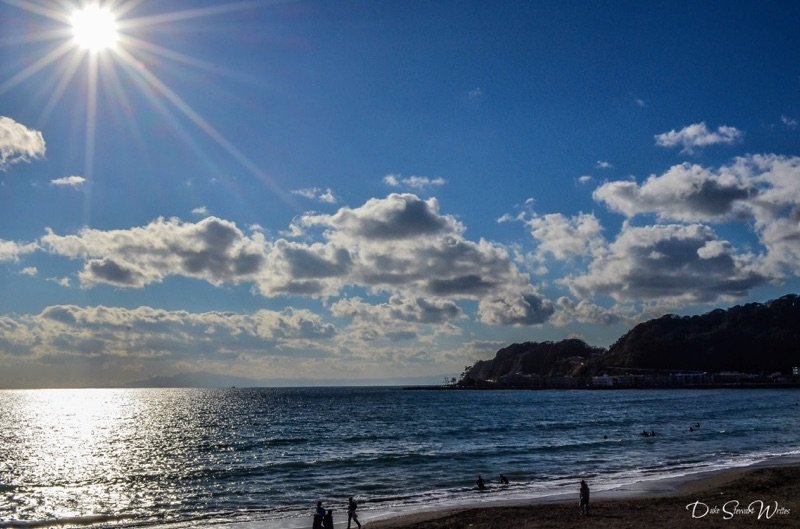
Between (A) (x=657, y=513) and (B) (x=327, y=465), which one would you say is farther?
(B) (x=327, y=465)

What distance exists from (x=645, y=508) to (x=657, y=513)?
1.52 metres

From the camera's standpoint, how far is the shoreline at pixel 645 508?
28.6 m

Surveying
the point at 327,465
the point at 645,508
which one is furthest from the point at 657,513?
the point at 327,465

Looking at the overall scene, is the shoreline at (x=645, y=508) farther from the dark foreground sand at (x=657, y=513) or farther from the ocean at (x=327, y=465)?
the ocean at (x=327, y=465)

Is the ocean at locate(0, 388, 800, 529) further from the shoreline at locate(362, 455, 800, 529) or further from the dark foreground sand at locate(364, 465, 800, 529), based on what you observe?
the dark foreground sand at locate(364, 465, 800, 529)

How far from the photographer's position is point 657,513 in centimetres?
3036

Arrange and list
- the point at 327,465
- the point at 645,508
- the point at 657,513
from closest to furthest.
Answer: the point at 657,513 < the point at 645,508 < the point at 327,465

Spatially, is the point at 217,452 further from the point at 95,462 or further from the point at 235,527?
the point at 235,527

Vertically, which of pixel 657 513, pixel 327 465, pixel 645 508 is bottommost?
pixel 327 465

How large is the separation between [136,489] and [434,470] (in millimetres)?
21401

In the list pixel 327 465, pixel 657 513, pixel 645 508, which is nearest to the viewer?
pixel 657 513

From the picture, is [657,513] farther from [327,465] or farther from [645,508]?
[327,465]

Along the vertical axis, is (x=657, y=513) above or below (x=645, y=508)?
above

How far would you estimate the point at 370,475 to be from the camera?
48.2 metres
